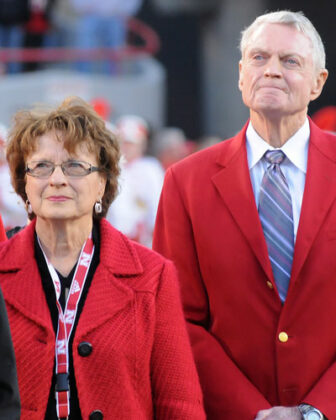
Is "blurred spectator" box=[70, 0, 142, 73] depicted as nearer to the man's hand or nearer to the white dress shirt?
the white dress shirt

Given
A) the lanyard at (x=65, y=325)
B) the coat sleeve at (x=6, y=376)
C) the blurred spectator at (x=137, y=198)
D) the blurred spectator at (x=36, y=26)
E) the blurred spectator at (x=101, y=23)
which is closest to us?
the coat sleeve at (x=6, y=376)

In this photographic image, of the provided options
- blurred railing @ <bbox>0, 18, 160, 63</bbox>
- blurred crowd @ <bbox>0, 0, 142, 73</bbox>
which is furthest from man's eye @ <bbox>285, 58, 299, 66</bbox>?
blurred railing @ <bbox>0, 18, 160, 63</bbox>

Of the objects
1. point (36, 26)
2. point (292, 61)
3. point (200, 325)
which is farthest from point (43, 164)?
point (36, 26)

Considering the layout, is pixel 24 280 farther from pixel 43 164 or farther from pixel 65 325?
pixel 43 164

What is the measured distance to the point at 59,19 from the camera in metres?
16.5

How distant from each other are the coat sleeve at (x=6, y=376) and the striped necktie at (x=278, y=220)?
123 cm

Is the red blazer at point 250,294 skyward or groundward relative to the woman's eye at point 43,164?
groundward

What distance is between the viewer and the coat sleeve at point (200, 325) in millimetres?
3920

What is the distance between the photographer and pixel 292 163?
4031 millimetres

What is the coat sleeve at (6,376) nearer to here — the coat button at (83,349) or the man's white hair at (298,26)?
the coat button at (83,349)

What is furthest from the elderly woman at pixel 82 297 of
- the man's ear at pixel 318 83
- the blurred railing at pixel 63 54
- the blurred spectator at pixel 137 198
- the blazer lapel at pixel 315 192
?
the blurred railing at pixel 63 54

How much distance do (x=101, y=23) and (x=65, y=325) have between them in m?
12.9

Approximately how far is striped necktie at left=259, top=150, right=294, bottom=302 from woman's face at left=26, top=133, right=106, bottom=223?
0.63m

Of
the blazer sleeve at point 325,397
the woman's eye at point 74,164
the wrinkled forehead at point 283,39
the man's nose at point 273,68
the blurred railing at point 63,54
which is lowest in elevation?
the blurred railing at point 63,54
